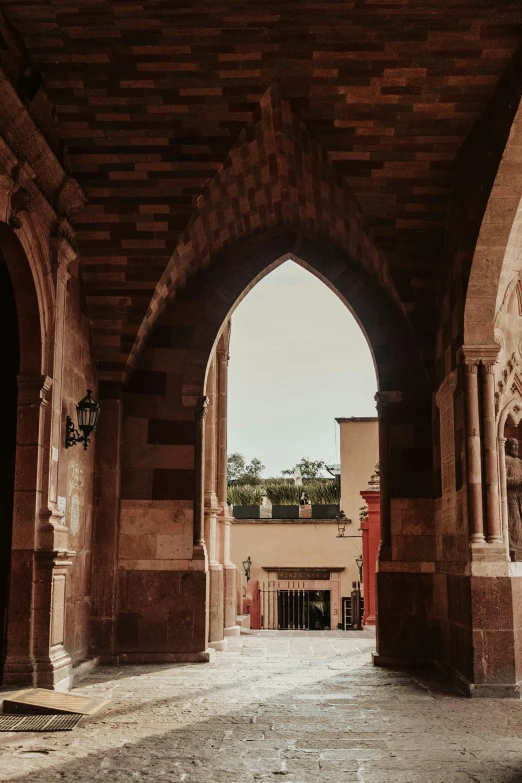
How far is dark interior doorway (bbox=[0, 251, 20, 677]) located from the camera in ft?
23.6

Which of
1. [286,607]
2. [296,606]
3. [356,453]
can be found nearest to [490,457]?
[296,606]

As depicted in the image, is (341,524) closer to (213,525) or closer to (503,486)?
(213,525)

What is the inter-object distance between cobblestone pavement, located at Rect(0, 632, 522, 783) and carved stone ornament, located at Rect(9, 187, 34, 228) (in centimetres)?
358

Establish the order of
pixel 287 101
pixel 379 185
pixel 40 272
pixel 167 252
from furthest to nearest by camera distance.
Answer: pixel 167 252 → pixel 379 185 → pixel 287 101 → pixel 40 272

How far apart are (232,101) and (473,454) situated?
3.69m

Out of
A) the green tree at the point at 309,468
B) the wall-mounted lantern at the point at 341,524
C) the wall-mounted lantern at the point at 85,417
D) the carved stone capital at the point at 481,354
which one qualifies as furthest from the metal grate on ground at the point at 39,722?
the green tree at the point at 309,468

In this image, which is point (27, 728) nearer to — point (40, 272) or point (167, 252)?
point (40, 272)

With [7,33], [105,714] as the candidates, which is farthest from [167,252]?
[105,714]

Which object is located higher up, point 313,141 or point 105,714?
point 313,141

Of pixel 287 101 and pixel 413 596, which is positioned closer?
pixel 287 101

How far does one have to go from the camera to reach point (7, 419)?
7453mm

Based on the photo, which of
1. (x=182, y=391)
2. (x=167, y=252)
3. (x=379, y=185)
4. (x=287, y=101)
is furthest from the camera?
(x=182, y=391)

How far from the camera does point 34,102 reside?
7297mm

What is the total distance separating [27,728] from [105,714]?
0.74 m
